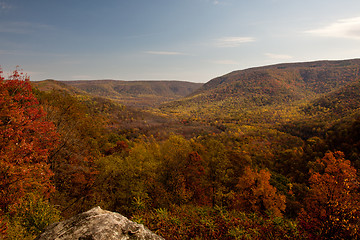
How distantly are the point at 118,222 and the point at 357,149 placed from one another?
72080mm

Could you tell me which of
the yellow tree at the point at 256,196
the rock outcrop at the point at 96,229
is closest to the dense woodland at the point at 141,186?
the yellow tree at the point at 256,196

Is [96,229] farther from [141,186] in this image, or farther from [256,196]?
[256,196]

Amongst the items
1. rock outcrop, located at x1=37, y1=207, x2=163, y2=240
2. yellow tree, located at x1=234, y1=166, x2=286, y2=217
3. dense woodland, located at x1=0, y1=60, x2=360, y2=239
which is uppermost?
rock outcrop, located at x1=37, y1=207, x2=163, y2=240

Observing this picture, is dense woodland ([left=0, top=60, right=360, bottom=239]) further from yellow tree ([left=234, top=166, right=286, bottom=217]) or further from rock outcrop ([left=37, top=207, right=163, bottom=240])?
rock outcrop ([left=37, top=207, right=163, bottom=240])

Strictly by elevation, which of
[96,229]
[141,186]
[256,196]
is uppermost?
[96,229]

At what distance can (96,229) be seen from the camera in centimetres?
488

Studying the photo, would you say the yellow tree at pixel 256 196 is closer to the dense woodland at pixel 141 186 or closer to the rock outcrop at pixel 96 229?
the dense woodland at pixel 141 186

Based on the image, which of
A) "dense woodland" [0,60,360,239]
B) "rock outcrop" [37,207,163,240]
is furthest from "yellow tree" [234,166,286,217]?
"rock outcrop" [37,207,163,240]

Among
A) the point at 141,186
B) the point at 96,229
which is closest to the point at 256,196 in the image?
the point at 141,186

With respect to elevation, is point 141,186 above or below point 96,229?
below

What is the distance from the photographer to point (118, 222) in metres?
5.28

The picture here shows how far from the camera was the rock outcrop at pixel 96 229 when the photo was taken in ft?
15.7

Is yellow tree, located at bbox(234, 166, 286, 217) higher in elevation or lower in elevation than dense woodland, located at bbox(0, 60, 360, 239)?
lower

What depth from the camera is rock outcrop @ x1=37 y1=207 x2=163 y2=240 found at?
4.79 m
